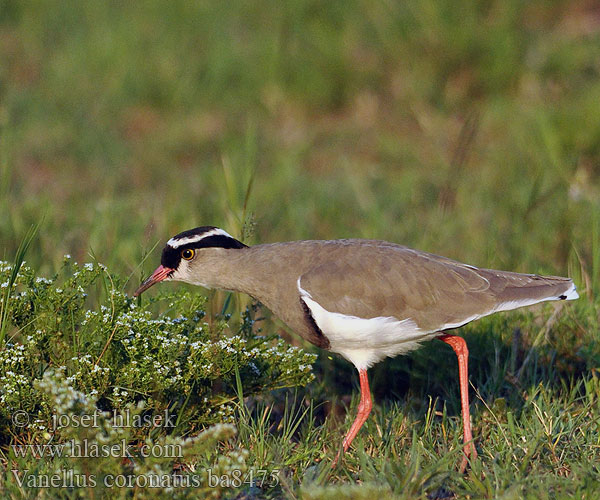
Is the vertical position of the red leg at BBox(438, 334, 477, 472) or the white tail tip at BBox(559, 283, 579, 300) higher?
the white tail tip at BBox(559, 283, 579, 300)

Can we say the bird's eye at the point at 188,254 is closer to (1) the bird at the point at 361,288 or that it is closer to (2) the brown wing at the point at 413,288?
(1) the bird at the point at 361,288

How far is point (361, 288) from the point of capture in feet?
13.7

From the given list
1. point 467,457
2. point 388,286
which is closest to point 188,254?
point 388,286

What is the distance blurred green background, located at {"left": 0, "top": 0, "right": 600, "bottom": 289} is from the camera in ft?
21.8

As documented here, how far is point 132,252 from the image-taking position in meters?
5.90

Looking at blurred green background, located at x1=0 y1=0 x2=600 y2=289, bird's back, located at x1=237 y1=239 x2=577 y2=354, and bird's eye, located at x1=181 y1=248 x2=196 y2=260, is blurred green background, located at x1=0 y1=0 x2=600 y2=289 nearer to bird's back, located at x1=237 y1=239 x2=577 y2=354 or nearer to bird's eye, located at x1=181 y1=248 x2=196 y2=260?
bird's eye, located at x1=181 y1=248 x2=196 y2=260

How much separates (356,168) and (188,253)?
408 cm

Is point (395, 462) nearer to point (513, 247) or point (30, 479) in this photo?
point (30, 479)

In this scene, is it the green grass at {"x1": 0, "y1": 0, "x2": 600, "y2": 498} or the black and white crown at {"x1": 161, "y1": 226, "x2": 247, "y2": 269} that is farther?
the black and white crown at {"x1": 161, "y1": 226, "x2": 247, "y2": 269}

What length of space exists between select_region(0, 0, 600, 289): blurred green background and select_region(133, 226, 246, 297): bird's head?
1.43 m

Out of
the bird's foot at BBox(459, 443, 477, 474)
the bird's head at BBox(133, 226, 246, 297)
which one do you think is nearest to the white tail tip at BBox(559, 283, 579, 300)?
the bird's foot at BBox(459, 443, 477, 474)

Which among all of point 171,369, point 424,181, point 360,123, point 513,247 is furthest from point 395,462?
point 360,123

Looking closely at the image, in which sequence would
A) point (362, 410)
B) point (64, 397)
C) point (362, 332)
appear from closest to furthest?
point (64, 397), point (362, 332), point (362, 410)

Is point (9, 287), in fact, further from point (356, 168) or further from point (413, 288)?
point (356, 168)
